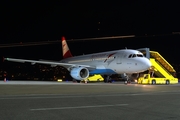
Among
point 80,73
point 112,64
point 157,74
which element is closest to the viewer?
point 112,64

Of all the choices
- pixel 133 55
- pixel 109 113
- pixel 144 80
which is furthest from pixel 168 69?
pixel 109 113

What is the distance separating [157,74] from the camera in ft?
109

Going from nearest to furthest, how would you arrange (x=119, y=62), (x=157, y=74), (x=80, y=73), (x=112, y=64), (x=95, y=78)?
(x=119, y=62) < (x=112, y=64) < (x=80, y=73) < (x=157, y=74) < (x=95, y=78)

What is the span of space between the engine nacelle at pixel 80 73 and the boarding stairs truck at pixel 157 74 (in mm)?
6228

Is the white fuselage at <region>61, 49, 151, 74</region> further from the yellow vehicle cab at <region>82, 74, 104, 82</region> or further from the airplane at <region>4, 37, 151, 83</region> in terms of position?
the yellow vehicle cab at <region>82, 74, 104, 82</region>

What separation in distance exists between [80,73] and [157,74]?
9.50 metres

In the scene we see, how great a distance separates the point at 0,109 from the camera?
27.8 feet

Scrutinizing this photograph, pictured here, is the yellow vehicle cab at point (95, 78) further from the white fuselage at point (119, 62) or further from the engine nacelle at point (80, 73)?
the engine nacelle at point (80, 73)

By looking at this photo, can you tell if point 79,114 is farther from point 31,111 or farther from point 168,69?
point 168,69

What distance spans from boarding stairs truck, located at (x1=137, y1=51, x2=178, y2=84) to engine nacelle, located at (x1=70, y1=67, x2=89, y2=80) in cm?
623

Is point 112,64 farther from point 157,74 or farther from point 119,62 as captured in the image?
point 157,74

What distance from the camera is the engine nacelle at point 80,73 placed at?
3144 centimetres

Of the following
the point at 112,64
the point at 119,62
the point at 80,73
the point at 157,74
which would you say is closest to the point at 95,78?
the point at 80,73

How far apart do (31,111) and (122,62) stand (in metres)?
22.2
